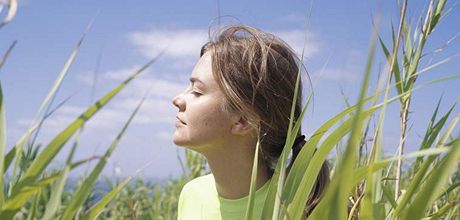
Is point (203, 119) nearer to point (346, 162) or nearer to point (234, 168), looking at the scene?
point (234, 168)

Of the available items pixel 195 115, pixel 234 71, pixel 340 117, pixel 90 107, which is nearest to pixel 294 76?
pixel 234 71

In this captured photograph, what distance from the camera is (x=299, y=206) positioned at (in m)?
0.47

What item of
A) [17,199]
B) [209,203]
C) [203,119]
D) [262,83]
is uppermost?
[262,83]

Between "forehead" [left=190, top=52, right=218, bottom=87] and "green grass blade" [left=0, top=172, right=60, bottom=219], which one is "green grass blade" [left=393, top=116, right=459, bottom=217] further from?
"forehead" [left=190, top=52, right=218, bottom=87]

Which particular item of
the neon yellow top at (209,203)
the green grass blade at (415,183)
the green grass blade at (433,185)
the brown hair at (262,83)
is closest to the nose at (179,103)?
the brown hair at (262,83)

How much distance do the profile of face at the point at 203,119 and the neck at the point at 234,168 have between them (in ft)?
0.11

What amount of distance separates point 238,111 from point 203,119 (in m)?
0.09

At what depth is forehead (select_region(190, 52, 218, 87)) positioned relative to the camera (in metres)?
1.45

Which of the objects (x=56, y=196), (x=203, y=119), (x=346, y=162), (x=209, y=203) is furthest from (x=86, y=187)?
(x=209, y=203)

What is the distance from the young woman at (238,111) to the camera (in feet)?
4.58

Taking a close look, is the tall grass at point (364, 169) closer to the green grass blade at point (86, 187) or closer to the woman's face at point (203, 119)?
the green grass blade at point (86, 187)

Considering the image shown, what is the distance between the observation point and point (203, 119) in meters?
1.40

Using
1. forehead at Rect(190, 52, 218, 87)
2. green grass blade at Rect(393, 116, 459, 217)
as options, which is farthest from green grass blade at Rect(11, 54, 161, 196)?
forehead at Rect(190, 52, 218, 87)

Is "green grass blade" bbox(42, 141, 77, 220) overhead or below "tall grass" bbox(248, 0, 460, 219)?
below
